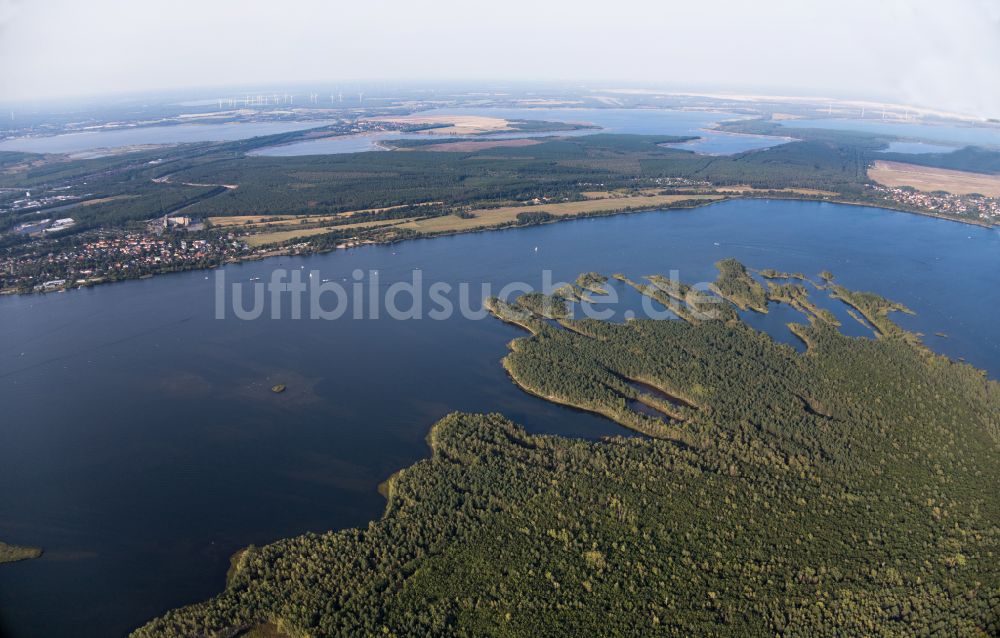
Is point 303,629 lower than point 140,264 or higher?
lower

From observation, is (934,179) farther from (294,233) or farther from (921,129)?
(921,129)

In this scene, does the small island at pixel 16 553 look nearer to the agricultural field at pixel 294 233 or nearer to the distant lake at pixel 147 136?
the agricultural field at pixel 294 233

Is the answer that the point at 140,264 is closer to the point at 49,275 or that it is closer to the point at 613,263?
the point at 49,275

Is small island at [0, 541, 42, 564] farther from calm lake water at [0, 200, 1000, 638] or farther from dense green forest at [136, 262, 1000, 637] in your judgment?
dense green forest at [136, 262, 1000, 637]

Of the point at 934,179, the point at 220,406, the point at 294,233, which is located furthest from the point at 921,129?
the point at 220,406

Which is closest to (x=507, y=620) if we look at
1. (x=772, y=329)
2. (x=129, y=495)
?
(x=129, y=495)
